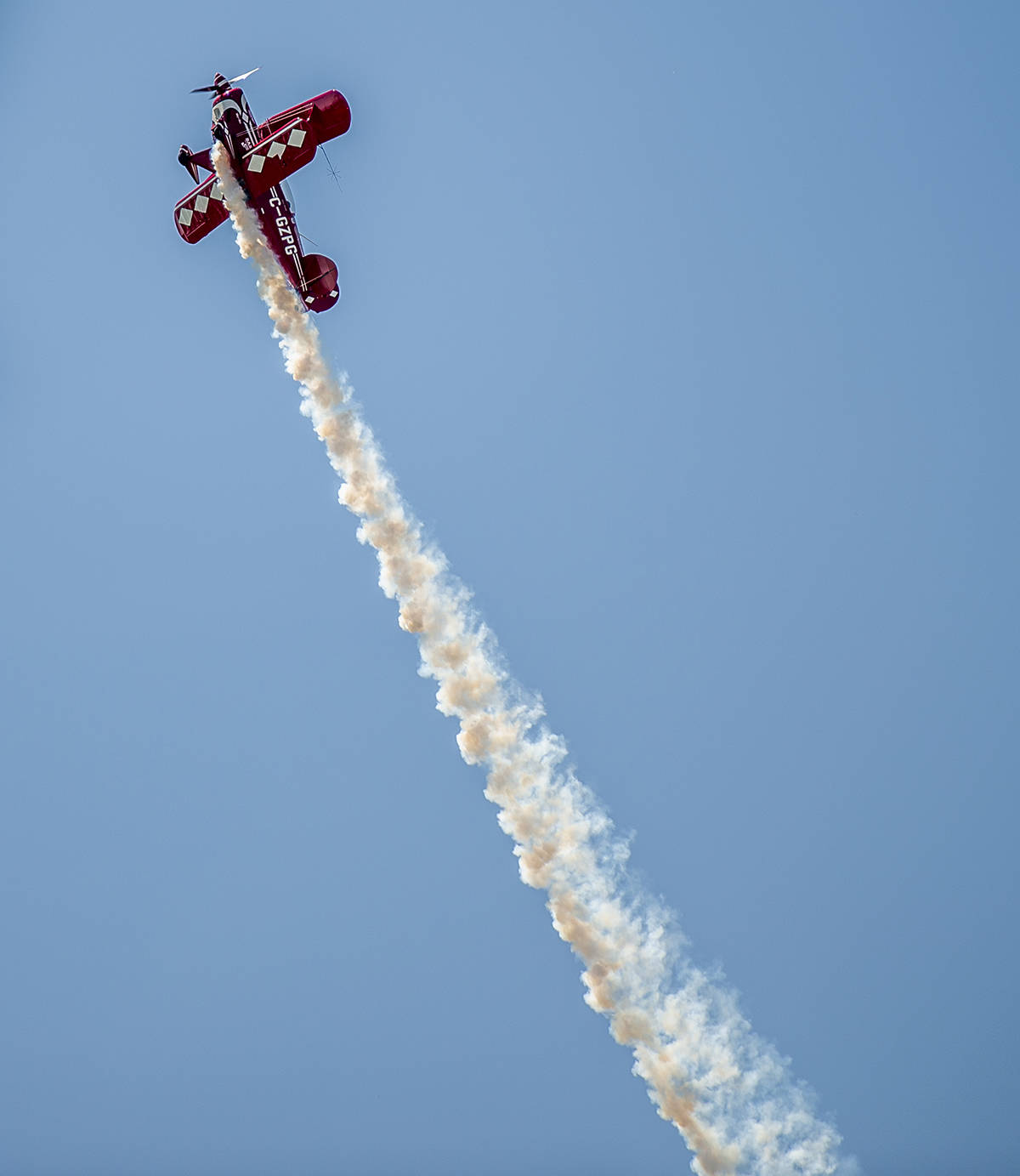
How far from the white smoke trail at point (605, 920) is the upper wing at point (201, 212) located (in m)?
1.68

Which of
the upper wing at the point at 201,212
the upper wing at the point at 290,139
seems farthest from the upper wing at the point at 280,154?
the upper wing at the point at 201,212

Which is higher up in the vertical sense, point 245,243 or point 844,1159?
point 245,243

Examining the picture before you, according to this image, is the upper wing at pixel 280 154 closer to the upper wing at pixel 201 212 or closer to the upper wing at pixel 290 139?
the upper wing at pixel 290 139

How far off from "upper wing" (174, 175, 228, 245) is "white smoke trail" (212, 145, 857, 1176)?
1681 mm

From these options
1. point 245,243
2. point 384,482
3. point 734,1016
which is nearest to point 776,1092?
point 734,1016

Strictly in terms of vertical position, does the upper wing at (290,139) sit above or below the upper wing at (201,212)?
below

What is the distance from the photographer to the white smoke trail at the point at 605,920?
57469 mm

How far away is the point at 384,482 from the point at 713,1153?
1676 cm

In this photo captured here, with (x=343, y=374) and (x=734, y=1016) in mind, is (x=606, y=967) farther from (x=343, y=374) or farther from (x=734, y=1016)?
(x=343, y=374)

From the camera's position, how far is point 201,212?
186 ft

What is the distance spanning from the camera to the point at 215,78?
5581 cm

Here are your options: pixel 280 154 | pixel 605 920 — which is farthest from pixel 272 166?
pixel 605 920

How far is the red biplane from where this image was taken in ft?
180

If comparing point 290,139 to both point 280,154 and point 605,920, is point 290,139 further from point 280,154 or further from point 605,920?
point 605,920
